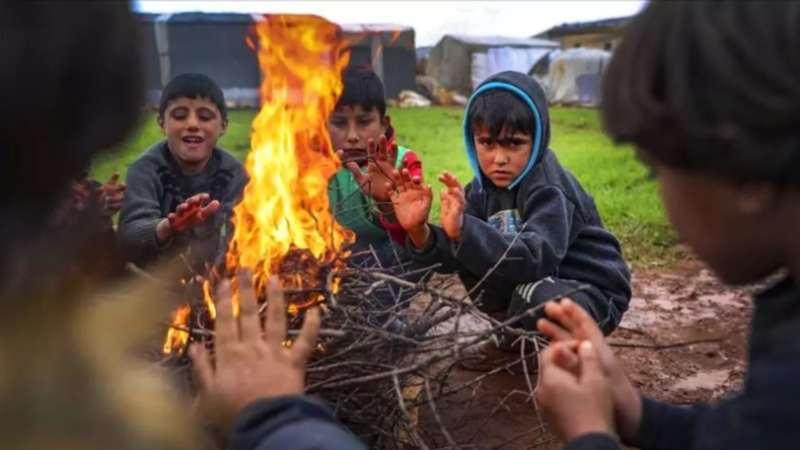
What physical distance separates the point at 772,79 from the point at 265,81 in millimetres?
2890

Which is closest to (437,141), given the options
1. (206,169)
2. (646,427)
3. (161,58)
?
(206,169)

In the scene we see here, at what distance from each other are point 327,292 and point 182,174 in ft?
6.19

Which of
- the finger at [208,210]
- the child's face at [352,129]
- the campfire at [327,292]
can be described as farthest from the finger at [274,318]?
the child's face at [352,129]

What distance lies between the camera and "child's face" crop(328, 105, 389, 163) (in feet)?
13.4

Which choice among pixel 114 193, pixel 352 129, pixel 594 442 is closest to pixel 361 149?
pixel 352 129

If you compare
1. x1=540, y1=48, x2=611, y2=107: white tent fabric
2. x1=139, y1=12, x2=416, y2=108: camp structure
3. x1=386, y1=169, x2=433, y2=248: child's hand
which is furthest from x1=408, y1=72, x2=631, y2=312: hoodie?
x1=540, y1=48, x2=611, y2=107: white tent fabric

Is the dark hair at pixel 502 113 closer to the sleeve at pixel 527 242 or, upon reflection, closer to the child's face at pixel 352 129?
the sleeve at pixel 527 242

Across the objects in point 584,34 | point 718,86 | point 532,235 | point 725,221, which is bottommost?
point 532,235

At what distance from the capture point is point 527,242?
3.25 meters

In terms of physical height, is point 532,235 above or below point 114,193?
below

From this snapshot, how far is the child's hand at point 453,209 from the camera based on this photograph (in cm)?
318

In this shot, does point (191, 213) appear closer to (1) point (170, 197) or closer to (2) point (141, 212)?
(2) point (141, 212)

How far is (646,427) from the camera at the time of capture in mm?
1840

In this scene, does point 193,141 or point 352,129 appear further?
point 352,129
